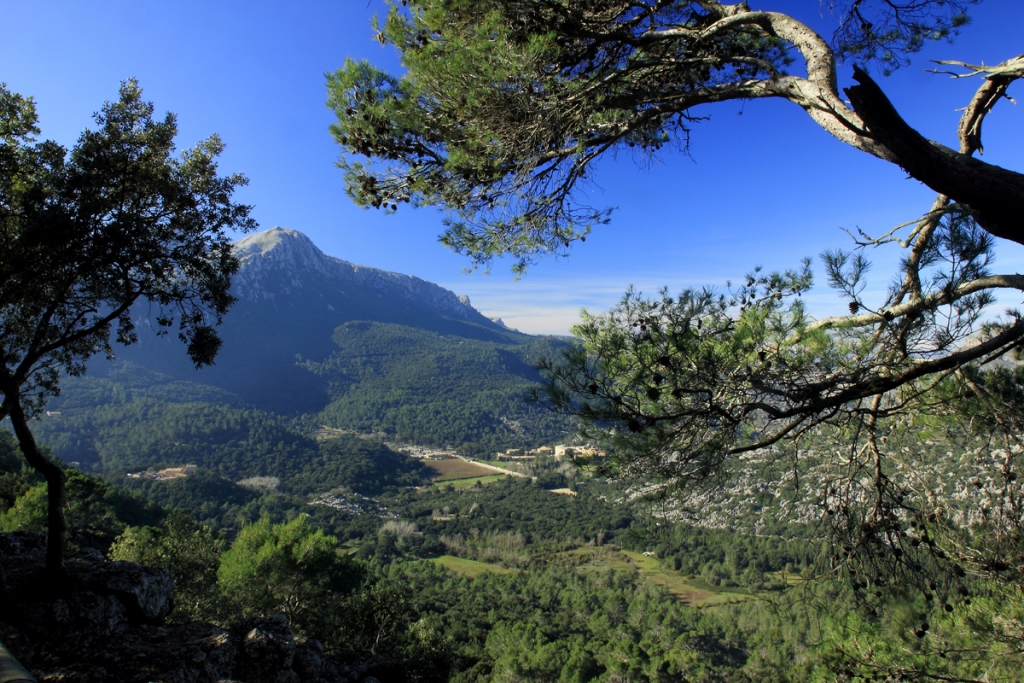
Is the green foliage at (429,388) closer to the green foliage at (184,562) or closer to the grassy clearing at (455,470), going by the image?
the grassy clearing at (455,470)

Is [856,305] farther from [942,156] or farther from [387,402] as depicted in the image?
[387,402]

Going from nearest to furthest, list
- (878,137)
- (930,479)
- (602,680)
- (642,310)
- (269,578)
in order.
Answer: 1. (878,137)
2. (642,310)
3. (930,479)
4. (269,578)
5. (602,680)

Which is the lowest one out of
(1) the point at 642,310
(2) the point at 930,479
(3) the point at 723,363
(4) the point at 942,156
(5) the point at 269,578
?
→ (5) the point at 269,578

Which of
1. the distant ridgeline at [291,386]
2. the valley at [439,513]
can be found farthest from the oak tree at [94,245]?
the distant ridgeline at [291,386]

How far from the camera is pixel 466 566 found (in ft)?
127

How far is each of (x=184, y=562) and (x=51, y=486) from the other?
1022 centimetres

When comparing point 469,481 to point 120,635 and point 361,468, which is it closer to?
point 361,468

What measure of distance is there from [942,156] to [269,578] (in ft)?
49.6

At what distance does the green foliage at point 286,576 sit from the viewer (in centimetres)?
1237

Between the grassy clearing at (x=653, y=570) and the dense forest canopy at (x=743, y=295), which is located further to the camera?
the grassy clearing at (x=653, y=570)

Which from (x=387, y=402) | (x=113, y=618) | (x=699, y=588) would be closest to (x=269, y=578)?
(x=113, y=618)

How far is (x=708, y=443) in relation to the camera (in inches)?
106

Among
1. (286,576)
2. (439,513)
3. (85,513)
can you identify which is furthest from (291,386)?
(286,576)

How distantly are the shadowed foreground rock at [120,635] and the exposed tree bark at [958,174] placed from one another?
5.93 m
